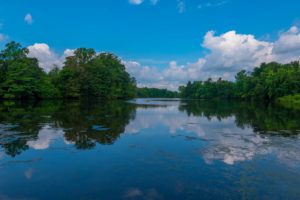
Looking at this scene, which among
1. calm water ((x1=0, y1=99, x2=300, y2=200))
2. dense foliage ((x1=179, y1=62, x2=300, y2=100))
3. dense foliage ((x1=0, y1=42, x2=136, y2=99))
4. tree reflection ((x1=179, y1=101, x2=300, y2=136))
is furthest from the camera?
dense foliage ((x1=179, y1=62, x2=300, y2=100))

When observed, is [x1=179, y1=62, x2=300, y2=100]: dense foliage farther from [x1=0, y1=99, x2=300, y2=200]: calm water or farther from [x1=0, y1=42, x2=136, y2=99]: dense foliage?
[x1=0, y1=99, x2=300, y2=200]: calm water

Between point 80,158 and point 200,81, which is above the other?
point 200,81

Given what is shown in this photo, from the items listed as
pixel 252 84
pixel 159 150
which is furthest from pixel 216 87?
pixel 159 150

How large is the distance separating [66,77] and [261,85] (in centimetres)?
5619

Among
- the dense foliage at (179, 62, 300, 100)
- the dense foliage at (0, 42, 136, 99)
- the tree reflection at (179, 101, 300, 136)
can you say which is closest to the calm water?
the tree reflection at (179, 101, 300, 136)

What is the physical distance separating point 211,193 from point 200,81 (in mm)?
145856

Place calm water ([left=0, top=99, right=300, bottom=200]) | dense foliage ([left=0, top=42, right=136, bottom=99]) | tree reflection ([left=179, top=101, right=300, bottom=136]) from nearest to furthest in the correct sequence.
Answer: calm water ([left=0, top=99, right=300, bottom=200]), tree reflection ([left=179, top=101, right=300, bottom=136]), dense foliage ([left=0, top=42, right=136, bottom=99])

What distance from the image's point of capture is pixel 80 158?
7.12 metres

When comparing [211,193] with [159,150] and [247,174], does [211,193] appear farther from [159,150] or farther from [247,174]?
[159,150]

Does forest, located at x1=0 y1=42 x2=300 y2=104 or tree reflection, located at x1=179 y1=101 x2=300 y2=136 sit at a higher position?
forest, located at x1=0 y1=42 x2=300 y2=104

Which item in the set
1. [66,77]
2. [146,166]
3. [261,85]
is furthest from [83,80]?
[146,166]

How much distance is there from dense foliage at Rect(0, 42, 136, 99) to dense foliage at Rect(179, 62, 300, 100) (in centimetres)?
4246

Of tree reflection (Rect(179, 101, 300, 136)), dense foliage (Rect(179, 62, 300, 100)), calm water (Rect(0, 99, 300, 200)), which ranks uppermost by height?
A: dense foliage (Rect(179, 62, 300, 100))

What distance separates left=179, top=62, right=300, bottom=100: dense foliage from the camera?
61125mm
